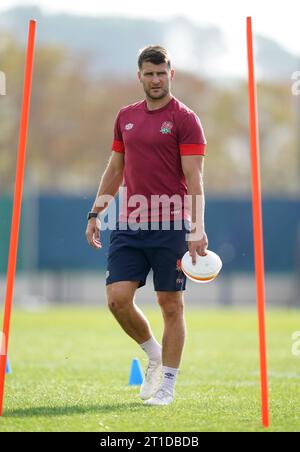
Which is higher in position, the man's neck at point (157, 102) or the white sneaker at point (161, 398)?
the man's neck at point (157, 102)

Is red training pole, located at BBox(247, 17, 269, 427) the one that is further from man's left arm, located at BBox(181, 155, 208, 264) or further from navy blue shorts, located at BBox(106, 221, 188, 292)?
navy blue shorts, located at BBox(106, 221, 188, 292)

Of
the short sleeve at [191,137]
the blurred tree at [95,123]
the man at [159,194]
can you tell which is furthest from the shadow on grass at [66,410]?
the blurred tree at [95,123]

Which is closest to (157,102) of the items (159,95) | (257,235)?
(159,95)

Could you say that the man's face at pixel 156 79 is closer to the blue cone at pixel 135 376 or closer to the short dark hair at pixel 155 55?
the short dark hair at pixel 155 55

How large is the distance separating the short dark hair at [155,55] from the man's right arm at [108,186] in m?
0.74

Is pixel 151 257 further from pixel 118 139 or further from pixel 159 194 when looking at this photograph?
pixel 118 139

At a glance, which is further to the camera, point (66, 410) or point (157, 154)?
point (157, 154)

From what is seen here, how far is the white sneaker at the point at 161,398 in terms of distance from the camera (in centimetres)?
700

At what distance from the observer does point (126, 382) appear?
8547 millimetres

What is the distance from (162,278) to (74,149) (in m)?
39.3

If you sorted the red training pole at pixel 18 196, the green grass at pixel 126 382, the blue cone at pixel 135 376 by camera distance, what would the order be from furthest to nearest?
the blue cone at pixel 135 376
the red training pole at pixel 18 196
the green grass at pixel 126 382

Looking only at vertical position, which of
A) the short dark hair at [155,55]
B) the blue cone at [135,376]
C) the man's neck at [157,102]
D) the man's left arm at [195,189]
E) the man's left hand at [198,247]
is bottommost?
the blue cone at [135,376]

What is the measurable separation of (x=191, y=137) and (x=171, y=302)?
1077 millimetres

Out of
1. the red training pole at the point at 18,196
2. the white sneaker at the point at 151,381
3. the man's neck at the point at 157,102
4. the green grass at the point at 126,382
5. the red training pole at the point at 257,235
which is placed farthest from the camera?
the white sneaker at the point at 151,381
